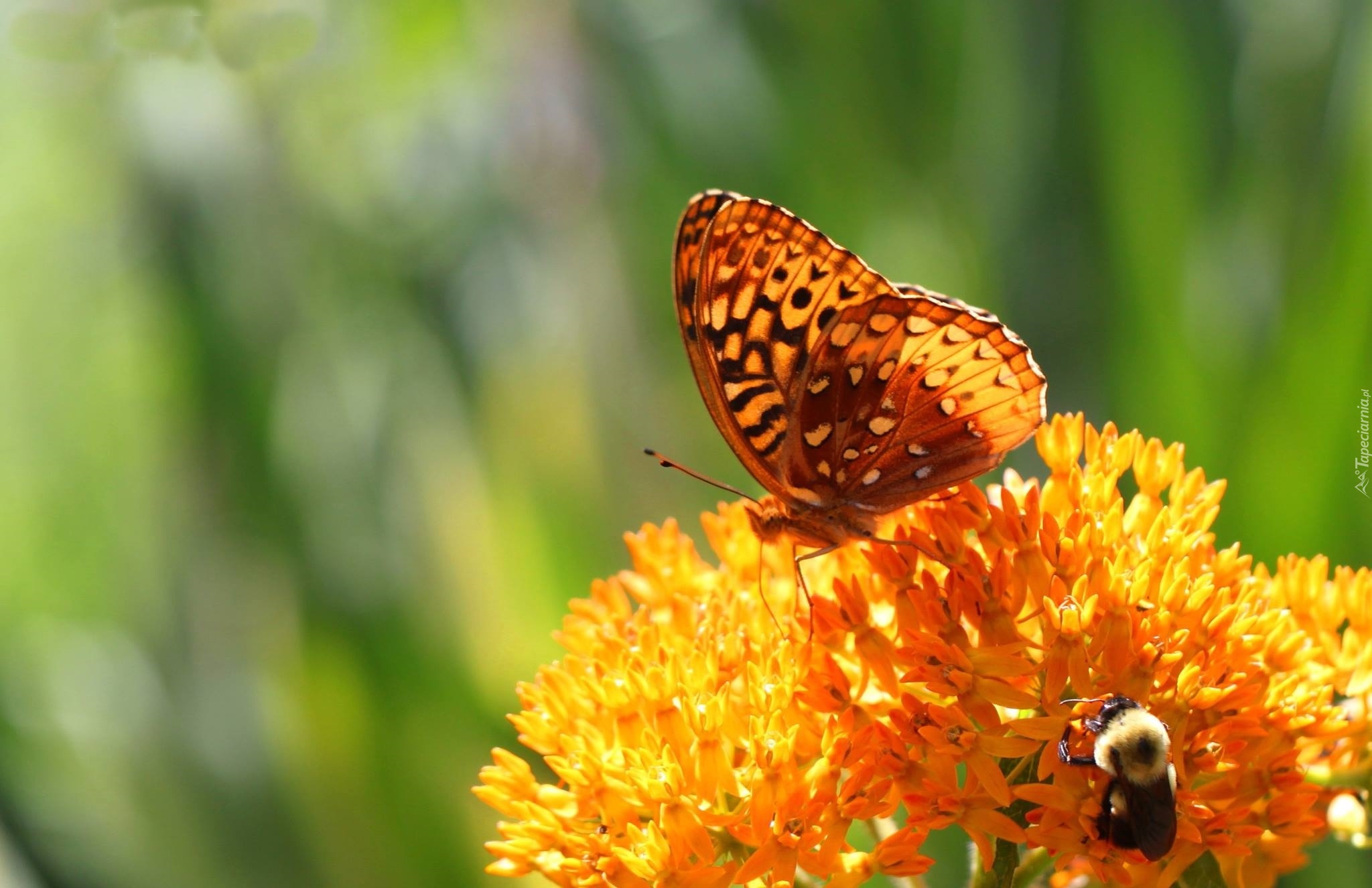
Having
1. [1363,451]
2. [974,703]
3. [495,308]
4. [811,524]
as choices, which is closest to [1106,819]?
[974,703]

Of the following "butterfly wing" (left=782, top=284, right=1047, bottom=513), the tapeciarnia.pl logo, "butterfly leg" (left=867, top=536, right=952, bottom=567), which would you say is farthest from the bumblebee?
the tapeciarnia.pl logo

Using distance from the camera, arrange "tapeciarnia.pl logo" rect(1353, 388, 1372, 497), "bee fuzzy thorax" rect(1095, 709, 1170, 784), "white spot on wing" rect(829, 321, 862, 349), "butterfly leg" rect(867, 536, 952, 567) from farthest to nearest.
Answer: "tapeciarnia.pl logo" rect(1353, 388, 1372, 497) < "white spot on wing" rect(829, 321, 862, 349) < "butterfly leg" rect(867, 536, 952, 567) < "bee fuzzy thorax" rect(1095, 709, 1170, 784)

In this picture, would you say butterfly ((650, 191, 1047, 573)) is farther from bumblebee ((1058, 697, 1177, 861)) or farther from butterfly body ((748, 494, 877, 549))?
bumblebee ((1058, 697, 1177, 861))

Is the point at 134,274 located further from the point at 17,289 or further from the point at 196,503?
the point at 17,289

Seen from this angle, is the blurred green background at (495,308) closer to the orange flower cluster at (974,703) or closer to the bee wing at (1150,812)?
the orange flower cluster at (974,703)

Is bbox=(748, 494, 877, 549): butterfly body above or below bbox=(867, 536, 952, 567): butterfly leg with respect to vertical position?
above

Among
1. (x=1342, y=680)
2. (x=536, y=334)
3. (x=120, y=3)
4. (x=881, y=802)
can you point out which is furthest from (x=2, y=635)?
(x=1342, y=680)

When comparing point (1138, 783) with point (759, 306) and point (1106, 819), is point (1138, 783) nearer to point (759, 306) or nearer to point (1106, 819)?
point (1106, 819)
